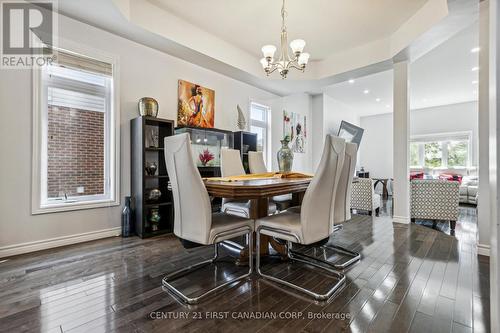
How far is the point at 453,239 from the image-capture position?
9.98 ft

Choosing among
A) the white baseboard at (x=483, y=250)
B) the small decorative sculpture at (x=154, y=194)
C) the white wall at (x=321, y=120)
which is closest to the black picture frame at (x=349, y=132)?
the white wall at (x=321, y=120)

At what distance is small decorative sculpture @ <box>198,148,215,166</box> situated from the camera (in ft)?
12.5

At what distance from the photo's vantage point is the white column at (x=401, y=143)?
3.96 m

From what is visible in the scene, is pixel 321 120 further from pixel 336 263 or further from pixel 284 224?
pixel 284 224

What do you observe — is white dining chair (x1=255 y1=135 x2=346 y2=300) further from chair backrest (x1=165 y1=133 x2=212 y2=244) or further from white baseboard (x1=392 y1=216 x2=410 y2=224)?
white baseboard (x1=392 y1=216 x2=410 y2=224)

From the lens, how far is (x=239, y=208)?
2.54 m

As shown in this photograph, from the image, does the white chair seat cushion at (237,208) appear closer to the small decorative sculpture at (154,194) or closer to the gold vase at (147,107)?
the small decorative sculpture at (154,194)

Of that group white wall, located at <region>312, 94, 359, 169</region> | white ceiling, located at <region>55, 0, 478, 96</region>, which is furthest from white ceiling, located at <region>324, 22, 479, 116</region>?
white ceiling, located at <region>55, 0, 478, 96</region>

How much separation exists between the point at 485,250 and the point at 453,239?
24.0 inches

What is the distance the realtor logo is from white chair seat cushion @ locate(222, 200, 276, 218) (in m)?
2.63

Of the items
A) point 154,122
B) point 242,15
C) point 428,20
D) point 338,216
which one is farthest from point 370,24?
point 154,122

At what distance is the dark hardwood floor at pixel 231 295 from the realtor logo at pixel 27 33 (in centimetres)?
210

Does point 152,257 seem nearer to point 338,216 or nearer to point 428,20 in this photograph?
point 338,216

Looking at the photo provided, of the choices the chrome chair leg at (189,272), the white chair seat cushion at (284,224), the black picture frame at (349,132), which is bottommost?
the chrome chair leg at (189,272)
